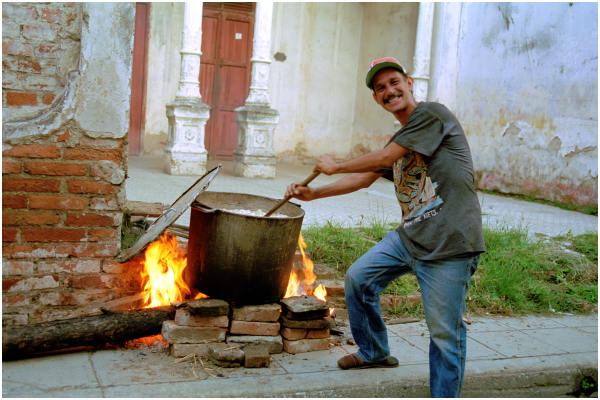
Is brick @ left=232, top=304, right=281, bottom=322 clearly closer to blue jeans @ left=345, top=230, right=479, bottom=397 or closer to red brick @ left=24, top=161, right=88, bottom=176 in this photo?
blue jeans @ left=345, top=230, right=479, bottom=397

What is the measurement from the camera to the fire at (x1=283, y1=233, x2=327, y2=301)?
A: 14.1 ft

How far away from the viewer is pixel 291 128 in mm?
13430

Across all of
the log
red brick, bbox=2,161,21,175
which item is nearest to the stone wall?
red brick, bbox=2,161,21,175

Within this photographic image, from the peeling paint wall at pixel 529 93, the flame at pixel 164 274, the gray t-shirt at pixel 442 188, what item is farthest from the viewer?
the peeling paint wall at pixel 529 93

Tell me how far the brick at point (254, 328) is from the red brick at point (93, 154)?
1.31 meters

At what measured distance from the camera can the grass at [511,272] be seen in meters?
4.75

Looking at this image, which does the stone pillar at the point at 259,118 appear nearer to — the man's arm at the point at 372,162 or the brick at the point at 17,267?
the brick at the point at 17,267

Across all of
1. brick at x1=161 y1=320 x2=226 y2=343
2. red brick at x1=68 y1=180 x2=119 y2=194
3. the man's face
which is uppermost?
the man's face

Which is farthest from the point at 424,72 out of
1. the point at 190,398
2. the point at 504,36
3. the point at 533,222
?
the point at 190,398

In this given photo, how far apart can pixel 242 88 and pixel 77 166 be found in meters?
9.09

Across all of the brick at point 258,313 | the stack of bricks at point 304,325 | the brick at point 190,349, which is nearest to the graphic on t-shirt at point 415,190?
the stack of bricks at point 304,325

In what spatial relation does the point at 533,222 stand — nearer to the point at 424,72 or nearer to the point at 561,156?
the point at 561,156

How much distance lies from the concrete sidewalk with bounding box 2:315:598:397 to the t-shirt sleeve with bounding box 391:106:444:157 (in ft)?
4.14

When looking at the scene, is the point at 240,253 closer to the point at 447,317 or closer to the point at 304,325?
the point at 304,325
